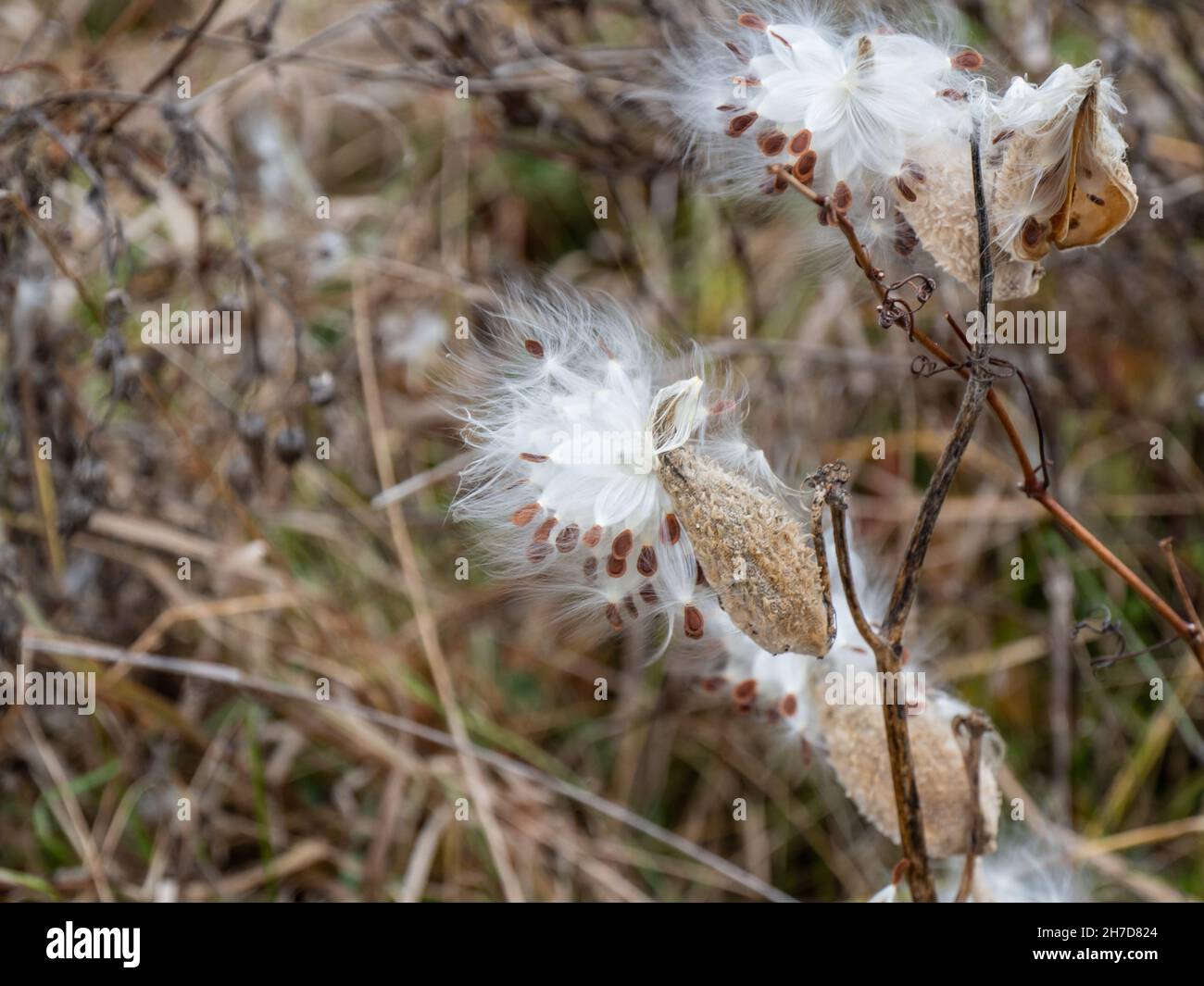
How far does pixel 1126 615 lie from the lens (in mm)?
2816

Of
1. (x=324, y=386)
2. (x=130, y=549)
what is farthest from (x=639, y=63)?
(x=130, y=549)

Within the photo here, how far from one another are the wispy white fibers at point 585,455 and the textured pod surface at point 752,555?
0.17ft

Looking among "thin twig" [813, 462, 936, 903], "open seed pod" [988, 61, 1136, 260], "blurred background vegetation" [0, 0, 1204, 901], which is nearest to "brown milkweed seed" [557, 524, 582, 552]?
"thin twig" [813, 462, 936, 903]

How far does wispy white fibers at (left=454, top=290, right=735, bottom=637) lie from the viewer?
4.17 ft

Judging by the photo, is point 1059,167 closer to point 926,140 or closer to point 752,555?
point 926,140

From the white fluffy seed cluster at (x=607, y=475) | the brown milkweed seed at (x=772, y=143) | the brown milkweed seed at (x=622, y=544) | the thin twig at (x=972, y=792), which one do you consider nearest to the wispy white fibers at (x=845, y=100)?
the brown milkweed seed at (x=772, y=143)

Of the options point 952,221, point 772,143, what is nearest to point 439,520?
point 772,143

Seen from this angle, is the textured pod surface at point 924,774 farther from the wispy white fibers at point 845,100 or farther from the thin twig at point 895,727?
the wispy white fibers at point 845,100

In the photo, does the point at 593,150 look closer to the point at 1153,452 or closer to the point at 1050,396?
the point at 1050,396

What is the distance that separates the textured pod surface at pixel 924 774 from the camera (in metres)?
1.42

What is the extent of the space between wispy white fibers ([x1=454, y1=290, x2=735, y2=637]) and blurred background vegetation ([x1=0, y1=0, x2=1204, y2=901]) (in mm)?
Answer: 672

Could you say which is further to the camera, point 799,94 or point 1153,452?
point 1153,452

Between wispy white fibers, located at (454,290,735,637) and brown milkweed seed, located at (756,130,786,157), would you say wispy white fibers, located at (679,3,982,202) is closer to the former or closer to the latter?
brown milkweed seed, located at (756,130,786,157)
